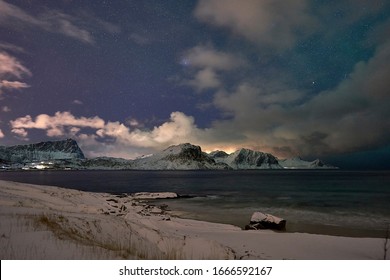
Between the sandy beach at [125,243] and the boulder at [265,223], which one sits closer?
the sandy beach at [125,243]

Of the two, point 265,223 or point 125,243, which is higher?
point 125,243

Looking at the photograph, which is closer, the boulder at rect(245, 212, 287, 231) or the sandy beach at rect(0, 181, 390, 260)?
the sandy beach at rect(0, 181, 390, 260)

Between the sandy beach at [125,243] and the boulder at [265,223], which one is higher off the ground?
the sandy beach at [125,243]

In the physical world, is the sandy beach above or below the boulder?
above

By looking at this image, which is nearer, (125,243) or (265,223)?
(125,243)
